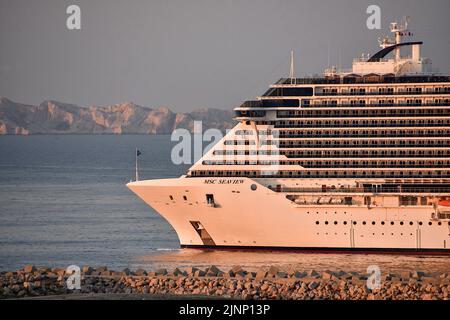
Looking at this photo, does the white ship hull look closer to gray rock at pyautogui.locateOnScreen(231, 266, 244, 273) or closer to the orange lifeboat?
the orange lifeboat

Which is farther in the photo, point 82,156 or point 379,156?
point 82,156

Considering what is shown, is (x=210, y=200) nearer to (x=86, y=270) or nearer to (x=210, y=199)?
(x=210, y=199)

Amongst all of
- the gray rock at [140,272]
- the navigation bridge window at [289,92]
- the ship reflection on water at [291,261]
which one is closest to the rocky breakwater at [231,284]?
the gray rock at [140,272]

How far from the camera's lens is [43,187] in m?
97.9

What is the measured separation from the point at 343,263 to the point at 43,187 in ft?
142

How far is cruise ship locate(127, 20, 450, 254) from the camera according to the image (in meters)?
60.4

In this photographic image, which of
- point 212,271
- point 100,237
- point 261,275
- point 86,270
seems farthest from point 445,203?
point 86,270

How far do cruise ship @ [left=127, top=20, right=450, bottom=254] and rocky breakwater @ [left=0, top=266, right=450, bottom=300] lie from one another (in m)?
7.59

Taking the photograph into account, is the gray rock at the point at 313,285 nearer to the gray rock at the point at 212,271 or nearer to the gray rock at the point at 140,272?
the gray rock at the point at 212,271

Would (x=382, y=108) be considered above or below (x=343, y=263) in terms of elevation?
above
